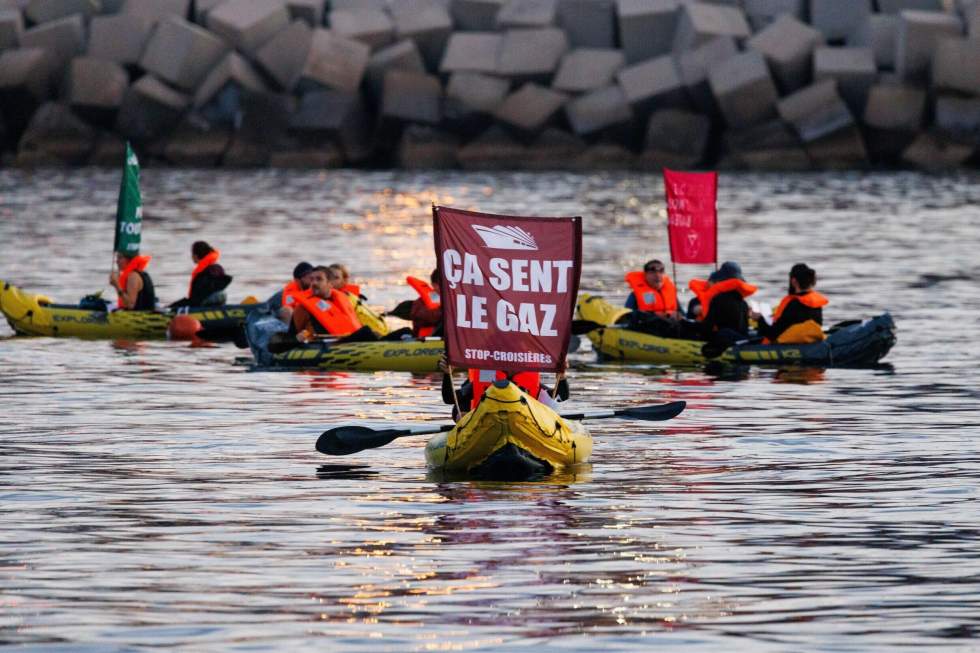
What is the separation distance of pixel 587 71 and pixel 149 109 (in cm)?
1836

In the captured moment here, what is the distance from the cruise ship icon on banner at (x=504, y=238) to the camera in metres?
19.9

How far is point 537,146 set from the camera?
91.6 metres

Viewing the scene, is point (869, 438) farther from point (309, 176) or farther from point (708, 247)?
point (309, 176)

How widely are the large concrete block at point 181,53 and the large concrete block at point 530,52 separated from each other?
12177 mm

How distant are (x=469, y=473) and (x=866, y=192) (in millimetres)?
60126

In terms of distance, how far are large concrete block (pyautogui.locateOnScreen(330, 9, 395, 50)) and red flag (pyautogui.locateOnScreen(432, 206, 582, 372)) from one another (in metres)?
73.1

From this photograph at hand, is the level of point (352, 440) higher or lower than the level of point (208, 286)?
lower

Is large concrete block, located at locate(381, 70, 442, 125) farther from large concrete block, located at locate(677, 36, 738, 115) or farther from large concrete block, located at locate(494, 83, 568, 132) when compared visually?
large concrete block, located at locate(677, 36, 738, 115)

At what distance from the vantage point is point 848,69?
85.0m

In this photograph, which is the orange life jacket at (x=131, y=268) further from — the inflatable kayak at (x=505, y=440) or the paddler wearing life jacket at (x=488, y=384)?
the inflatable kayak at (x=505, y=440)

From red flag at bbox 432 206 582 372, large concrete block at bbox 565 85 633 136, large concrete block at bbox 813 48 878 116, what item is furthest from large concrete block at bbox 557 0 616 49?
red flag at bbox 432 206 582 372

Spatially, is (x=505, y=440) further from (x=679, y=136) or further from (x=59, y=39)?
(x=59, y=39)

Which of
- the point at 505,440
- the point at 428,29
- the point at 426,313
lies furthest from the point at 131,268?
the point at 428,29

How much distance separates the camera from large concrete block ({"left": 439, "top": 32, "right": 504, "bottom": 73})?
294 feet
